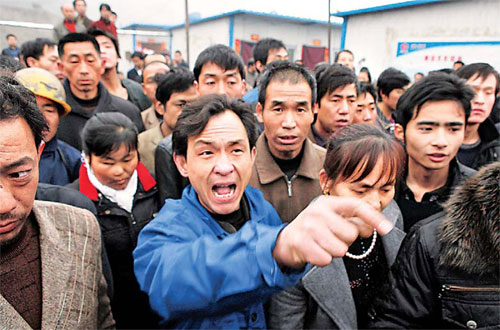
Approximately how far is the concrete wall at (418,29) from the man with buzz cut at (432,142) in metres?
5.77

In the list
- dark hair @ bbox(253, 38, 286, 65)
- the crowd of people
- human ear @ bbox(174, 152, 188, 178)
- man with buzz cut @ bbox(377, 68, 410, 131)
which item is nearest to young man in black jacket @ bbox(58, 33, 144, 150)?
the crowd of people

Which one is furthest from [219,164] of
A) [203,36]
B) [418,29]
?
[203,36]

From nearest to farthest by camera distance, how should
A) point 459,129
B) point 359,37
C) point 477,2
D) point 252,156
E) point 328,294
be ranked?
point 328,294 < point 252,156 < point 459,129 < point 477,2 < point 359,37

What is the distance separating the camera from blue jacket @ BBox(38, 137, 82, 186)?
2.14 meters

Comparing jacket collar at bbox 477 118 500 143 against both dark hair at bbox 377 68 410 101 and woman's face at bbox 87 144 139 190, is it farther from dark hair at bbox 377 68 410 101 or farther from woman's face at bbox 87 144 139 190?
woman's face at bbox 87 144 139 190

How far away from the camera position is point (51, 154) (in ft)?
7.26

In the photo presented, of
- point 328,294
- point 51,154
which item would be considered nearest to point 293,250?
point 328,294

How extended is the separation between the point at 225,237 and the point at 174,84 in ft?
6.86

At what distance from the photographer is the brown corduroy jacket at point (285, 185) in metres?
2.16

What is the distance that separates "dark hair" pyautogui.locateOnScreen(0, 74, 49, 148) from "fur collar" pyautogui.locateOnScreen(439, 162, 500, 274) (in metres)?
1.60

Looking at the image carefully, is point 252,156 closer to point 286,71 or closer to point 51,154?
point 286,71

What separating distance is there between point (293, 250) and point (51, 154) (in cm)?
196

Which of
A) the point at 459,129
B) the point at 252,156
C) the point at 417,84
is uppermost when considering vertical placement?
the point at 417,84

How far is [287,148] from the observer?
2.23 m
